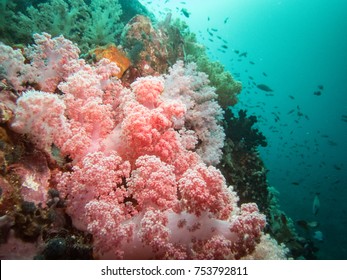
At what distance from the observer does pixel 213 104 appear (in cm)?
503

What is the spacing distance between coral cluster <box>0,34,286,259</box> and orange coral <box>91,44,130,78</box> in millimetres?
1435

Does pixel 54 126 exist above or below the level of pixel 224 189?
above

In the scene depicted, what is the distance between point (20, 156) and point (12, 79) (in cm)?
121

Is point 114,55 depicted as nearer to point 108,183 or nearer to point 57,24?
point 57,24

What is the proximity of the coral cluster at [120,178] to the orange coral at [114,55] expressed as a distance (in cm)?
143

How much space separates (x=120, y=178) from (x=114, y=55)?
3.05 m

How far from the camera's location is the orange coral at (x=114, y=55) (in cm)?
521

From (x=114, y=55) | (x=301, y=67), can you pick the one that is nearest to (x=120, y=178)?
(x=114, y=55)

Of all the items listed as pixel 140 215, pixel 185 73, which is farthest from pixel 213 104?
pixel 140 215

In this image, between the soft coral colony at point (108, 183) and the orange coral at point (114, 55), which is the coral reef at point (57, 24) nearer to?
the orange coral at point (114, 55)

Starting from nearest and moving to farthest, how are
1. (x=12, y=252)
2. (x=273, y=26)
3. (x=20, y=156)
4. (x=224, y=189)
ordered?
1. (x=12, y=252)
2. (x=20, y=156)
3. (x=224, y=189)
4. (x=273, y=26)

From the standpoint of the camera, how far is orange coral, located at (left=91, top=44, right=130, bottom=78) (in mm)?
5207

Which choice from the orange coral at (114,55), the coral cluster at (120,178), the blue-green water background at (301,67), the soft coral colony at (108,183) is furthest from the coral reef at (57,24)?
the blue-green water background at (301,67)
